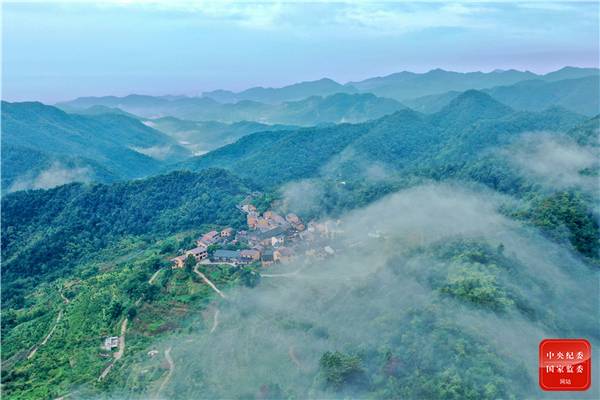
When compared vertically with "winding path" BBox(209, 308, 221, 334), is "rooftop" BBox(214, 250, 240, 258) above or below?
above

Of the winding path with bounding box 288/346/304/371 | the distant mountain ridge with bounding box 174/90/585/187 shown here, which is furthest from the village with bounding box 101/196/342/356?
the distant mountain ridge with bounding box 174/90/585/187

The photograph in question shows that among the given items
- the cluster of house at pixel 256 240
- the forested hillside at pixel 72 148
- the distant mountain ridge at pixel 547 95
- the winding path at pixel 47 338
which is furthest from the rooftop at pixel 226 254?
the distant mountain ridge at pixel 547 95

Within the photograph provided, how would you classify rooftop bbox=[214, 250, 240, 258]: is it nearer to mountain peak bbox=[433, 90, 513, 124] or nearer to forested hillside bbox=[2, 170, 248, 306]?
forested hillside bbox=[2, 170, 248, 306]

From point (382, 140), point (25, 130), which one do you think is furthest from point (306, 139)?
point (25, 130)

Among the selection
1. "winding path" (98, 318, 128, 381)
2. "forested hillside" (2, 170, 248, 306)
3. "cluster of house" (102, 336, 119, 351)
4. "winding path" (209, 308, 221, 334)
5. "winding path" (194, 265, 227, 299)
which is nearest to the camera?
"winding path" (98, 318, 128, 381)

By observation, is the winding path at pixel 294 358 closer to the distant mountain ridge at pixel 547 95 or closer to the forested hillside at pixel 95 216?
the forested hillside at pixel 95 216

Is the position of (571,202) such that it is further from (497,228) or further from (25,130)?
(25,130)
